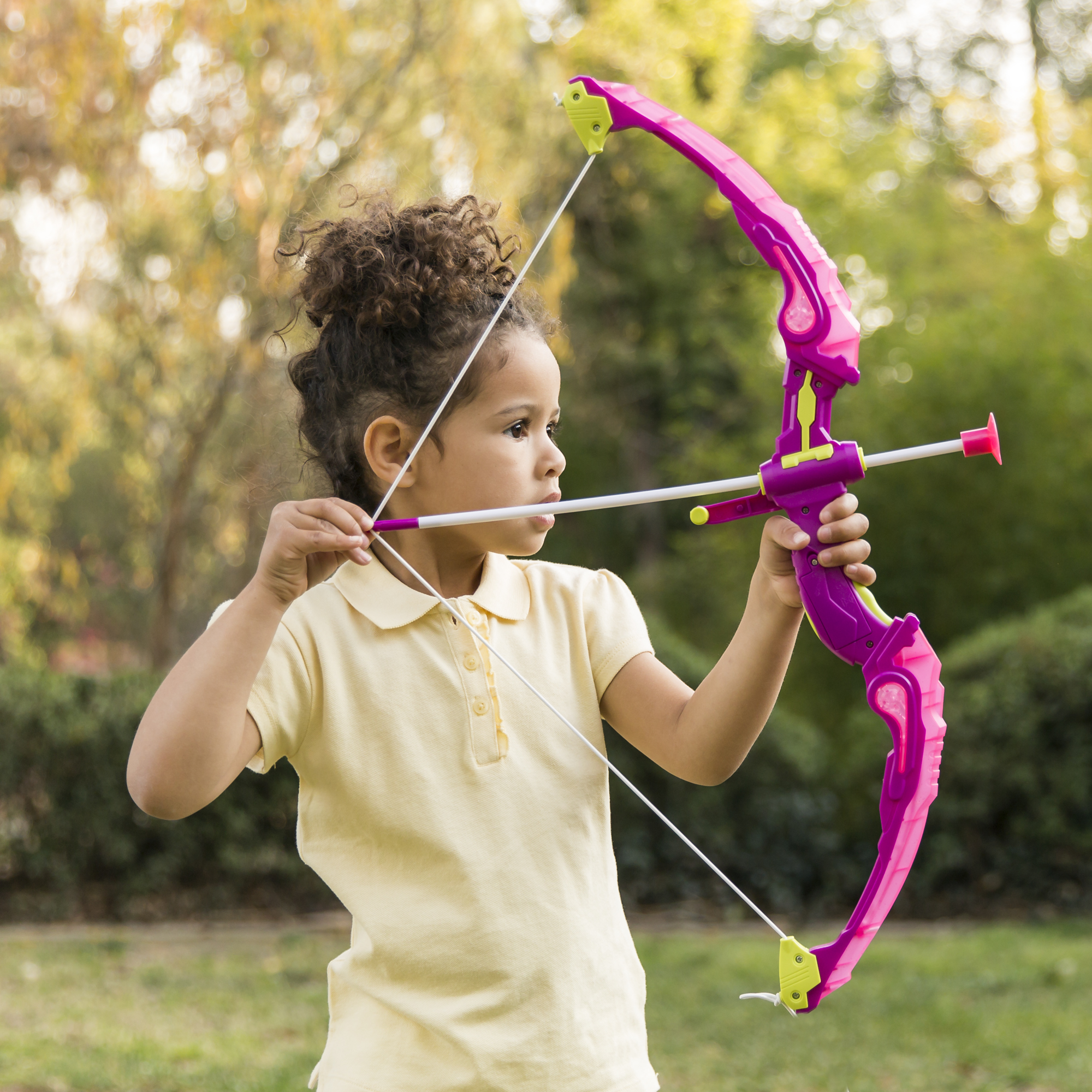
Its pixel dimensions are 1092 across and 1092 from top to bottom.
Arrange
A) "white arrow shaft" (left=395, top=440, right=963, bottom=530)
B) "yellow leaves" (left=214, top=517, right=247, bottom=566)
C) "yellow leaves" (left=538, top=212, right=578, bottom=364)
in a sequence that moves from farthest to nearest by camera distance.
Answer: "yellow leaves" (left=214, top=517, right=247, bottom=566) → "yellow leaves" (left=538, top=212, right=578, bottom=364) → "white arrow shaft" (left=395, top=440, right=963, bottom=530)

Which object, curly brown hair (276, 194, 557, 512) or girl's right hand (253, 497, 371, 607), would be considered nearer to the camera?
girl's right hand (253, 497, 371, 607)

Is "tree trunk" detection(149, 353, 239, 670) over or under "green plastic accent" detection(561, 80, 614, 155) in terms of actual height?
under

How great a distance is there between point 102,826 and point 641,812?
96.0 inches

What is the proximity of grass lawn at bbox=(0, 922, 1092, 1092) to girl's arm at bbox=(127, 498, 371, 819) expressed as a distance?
2428 mm

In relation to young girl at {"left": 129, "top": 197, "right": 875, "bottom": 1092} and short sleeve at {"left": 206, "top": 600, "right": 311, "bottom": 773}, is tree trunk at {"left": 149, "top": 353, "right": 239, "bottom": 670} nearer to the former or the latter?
young girl at {"left": 129, "top": 197, "right": 875, "bottom": 1092}

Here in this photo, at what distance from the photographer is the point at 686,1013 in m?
4.29

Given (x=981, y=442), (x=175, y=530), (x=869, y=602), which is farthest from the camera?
(x=175, y=530)

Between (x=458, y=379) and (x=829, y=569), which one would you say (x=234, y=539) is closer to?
(x=458, y=379)

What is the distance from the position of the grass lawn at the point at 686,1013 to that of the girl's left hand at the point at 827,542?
260 centimetres

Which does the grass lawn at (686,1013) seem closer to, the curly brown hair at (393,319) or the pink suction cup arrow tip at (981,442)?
the curly brown hair at (393,319)

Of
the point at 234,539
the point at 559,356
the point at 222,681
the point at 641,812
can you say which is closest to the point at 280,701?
the point at 222,681

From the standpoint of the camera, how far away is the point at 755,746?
19.4 feet

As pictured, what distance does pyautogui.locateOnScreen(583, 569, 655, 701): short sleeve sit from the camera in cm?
156

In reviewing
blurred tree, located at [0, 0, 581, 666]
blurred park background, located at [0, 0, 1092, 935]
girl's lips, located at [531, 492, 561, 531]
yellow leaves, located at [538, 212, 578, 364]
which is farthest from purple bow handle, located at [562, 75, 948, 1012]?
yellow leaves, located at [538, 212, 578, 364]
